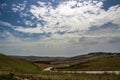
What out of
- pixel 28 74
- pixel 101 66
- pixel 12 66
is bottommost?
pixel 28 74

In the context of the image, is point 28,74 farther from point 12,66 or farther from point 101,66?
point 101,66

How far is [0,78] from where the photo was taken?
38.7 meters

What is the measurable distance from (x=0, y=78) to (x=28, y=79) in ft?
17.7

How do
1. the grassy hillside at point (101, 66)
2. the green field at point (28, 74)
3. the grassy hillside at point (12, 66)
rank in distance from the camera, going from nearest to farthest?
1. the green field at point (28, 74)
2. the grassy hillside at point (12, 66)
3. the grassy hillside at point (101, 66)

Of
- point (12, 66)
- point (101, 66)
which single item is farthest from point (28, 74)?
point (101, 66)

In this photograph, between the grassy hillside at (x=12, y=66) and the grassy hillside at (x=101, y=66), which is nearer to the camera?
the grassy hillside at (x=12, y=66)

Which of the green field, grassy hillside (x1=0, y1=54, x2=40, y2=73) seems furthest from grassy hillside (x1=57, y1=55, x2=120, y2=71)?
grassy hillside (x1=0, y1=54, x2=40, y2=73)

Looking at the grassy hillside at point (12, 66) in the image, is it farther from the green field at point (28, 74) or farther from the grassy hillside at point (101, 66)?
the grassy hillside at point (101, 66)

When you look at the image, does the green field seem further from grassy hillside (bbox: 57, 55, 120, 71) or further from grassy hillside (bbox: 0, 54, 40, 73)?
grassy hillside (bbox: 57, 55, 120, 71)

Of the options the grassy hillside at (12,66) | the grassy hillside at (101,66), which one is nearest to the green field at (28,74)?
the grassy hillside at (12,66)

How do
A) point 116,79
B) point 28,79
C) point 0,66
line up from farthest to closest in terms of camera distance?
1. point 0,66
2. point 116,79
3. point 28,79

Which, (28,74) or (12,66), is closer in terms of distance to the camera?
(28,74)

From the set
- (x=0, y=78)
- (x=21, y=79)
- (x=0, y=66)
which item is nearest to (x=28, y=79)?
(x=21, y=79)

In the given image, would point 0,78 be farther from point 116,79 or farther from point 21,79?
point 116,79
